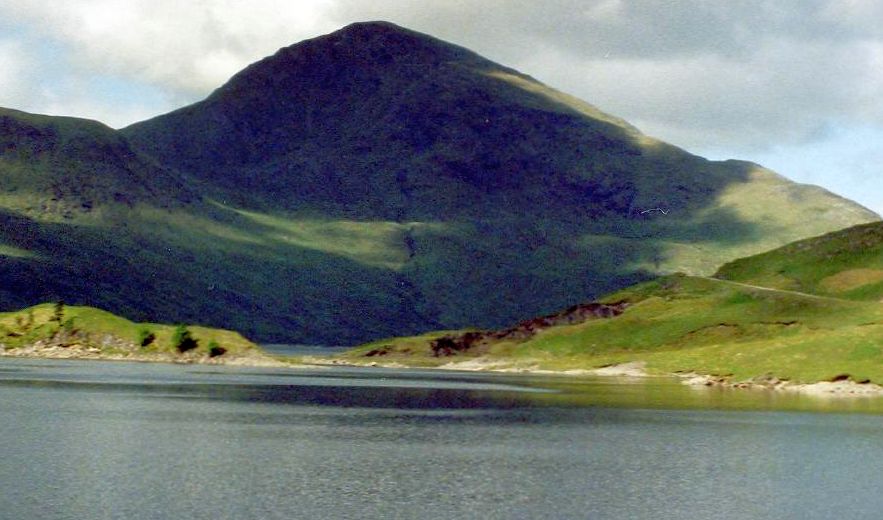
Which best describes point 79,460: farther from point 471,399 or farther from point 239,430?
point 471,399

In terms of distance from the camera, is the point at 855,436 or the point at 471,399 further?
the point at 471,399

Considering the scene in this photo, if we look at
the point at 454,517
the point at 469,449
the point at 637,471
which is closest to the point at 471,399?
the point at 469,449

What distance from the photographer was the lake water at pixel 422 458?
266ft

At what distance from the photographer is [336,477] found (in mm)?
92062

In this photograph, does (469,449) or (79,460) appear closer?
(79,460)

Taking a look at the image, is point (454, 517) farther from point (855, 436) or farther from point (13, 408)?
point (13, 408)

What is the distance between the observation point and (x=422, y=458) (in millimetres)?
105125

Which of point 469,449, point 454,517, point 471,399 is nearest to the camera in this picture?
point 454,517

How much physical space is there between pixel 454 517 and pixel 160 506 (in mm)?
16454

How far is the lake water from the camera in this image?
80.9 m

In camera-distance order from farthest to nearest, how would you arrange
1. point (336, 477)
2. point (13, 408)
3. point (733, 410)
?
1. point (733, 410)
2. point (13, 408)
3. point (336, 477)

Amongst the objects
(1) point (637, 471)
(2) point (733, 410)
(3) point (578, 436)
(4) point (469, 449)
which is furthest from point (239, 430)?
(2) point (733, 410)

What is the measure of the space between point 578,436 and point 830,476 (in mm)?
30758

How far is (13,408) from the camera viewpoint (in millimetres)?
136875
